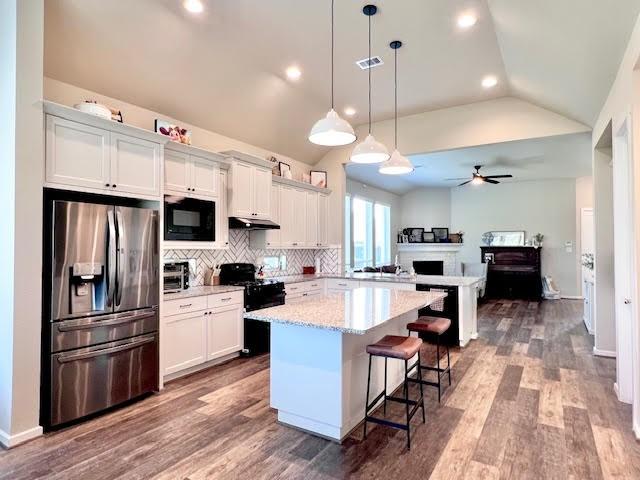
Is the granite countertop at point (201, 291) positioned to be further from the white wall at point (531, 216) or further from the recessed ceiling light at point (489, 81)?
the white wall at point (531, 216)

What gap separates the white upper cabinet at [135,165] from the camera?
3.17 meters

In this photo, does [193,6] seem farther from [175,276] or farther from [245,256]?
[245,256]

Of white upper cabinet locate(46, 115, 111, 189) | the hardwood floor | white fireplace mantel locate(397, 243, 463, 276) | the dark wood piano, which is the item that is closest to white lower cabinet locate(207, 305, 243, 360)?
the hardwood floor

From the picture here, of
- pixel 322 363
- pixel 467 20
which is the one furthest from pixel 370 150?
pixel 322 363

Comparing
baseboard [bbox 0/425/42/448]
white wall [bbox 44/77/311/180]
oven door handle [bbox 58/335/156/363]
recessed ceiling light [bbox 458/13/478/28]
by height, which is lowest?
baseboard [bbox 0/425/42/448]

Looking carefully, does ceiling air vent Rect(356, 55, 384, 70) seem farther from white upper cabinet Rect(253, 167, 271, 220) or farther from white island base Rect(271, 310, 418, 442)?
white island base Rect(271, 310, 418, 442)

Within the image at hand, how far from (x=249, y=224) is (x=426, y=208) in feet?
24.6

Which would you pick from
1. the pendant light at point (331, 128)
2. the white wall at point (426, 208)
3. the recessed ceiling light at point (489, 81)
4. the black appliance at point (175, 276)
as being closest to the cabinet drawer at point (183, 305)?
the black appliance at point (175, 276)

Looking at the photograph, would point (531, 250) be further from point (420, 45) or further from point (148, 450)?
point (148, 450)

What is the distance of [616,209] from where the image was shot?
339 cm

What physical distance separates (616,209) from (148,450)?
423 centimetres

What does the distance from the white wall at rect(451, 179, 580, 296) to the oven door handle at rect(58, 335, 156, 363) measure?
29.4 feet

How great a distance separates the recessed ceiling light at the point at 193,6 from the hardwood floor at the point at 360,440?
3.34 m

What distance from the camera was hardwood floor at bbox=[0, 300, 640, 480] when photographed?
2236mm
